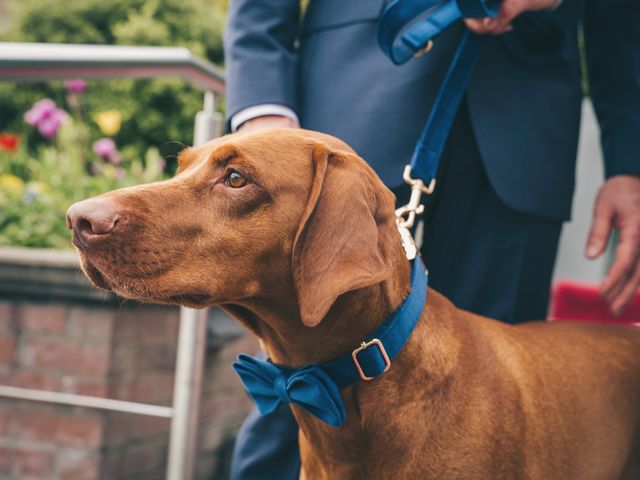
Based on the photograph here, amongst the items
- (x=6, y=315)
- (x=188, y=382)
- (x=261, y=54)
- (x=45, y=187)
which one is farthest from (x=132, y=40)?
(x=261, y=54)

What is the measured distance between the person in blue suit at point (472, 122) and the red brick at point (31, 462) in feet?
4.53

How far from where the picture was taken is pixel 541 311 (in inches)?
106

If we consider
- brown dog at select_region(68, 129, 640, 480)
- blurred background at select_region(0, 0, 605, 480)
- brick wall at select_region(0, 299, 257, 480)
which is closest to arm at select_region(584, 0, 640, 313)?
brown dog at select_region(68, 129, 640, 480)

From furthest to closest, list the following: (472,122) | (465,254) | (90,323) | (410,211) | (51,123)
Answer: (51,123) → (90,323) → (465,254) → (472,122) → (410,211)

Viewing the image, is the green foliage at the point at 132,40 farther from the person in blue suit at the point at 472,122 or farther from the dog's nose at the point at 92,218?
the dog's nose at the point at 92,218

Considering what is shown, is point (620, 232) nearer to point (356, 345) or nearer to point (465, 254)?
point (465, 254)

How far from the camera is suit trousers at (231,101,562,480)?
242cm

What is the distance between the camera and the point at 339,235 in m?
1.75

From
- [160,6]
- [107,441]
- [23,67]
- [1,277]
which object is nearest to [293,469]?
[107,441]

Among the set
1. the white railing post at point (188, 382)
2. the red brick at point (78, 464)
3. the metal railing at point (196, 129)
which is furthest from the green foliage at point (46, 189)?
the white railing post at point (188, 382)

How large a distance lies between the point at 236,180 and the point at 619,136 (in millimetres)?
1415

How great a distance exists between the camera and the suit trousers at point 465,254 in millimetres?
2418

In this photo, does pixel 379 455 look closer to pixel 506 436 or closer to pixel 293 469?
pixel 506 436

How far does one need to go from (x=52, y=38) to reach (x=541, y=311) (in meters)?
11.2
